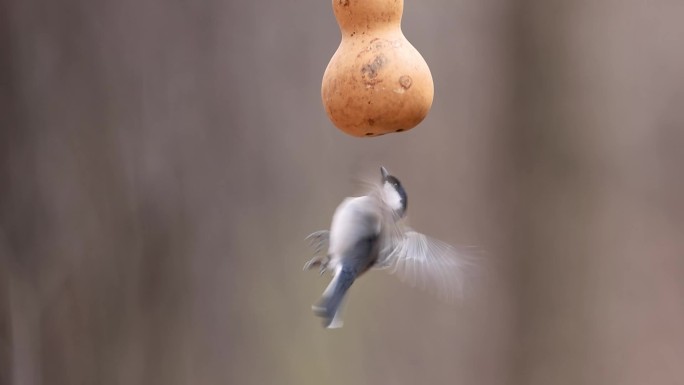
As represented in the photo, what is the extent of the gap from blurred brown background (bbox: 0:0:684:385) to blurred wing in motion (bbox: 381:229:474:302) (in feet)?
2.15

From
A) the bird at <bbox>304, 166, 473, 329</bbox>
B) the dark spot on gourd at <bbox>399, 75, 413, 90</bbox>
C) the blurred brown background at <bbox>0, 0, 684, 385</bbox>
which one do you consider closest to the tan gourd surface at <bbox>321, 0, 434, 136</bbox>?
the dark spot on gourd at <bbox>399, 75, 413, 90</bbox>

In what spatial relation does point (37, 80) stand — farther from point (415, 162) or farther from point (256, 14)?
point (415, 162)

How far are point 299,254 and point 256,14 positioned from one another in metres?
0.55

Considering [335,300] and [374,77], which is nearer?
[374,77]

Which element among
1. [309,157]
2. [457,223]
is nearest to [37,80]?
[309,157]

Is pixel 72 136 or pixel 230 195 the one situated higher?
pixel 72 136

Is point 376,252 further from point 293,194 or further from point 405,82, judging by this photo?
point 293,194

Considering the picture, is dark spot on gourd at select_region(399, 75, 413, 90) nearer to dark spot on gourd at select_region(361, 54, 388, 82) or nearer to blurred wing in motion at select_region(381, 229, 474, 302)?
dark spot on gourd at select_region(361, 54, 388, 82)

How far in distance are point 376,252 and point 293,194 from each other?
727 millimetres

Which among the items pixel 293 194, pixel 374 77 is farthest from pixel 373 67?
pixel 293 194

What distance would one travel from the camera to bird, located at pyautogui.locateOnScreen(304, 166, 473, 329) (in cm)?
100

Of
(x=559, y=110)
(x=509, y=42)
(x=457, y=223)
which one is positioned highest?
(x=509, y=42)

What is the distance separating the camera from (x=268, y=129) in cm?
175

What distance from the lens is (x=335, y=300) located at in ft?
3.21
